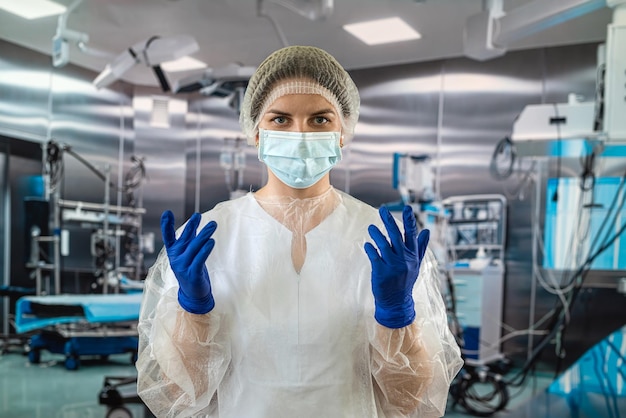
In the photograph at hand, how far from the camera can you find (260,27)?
467 centimetres

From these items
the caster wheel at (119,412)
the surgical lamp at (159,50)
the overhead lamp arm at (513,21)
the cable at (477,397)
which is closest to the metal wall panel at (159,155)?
the surgical lamp at (159,50)

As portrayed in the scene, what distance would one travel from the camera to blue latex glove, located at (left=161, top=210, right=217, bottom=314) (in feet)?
3.11

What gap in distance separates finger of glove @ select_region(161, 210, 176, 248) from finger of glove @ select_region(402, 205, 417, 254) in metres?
0.44

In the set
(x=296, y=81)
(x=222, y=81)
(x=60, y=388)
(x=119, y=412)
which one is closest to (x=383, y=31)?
(x=222, y=81)

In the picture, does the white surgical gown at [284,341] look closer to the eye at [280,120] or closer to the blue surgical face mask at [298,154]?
the blue surgical face mask at [298,154]

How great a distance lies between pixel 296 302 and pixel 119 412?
2.35 meters

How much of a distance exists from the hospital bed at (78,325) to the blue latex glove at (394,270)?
3448 mm

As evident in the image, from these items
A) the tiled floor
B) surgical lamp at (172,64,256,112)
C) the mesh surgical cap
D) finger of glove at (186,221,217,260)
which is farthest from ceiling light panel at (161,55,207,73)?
finger of glove at (186,221,217,260)

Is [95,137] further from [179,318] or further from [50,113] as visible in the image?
[179,318]

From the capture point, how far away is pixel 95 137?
608cm

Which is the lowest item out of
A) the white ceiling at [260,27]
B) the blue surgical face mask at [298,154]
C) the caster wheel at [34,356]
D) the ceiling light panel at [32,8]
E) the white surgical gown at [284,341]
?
the caster wheel at [34,356]

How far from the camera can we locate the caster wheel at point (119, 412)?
2.90 m

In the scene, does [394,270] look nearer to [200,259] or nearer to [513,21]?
[200,259]

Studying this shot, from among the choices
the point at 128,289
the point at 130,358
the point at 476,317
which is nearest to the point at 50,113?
the point at 128,289
